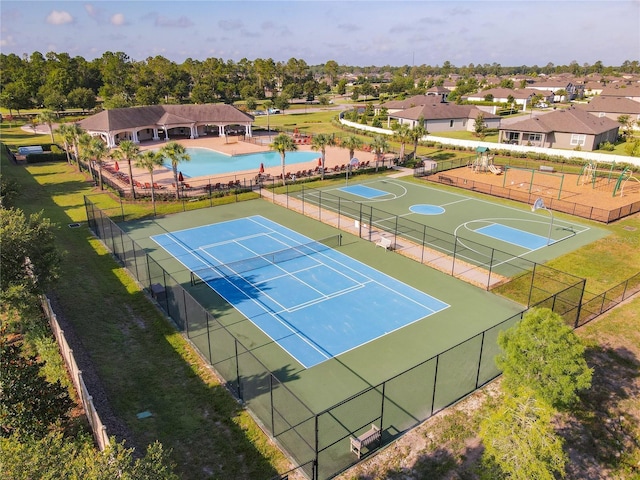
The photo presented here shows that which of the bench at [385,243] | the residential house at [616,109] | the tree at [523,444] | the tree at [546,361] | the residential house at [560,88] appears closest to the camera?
the tree at [523,444]

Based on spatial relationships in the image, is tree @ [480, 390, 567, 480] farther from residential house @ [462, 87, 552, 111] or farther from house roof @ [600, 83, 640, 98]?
house roof @ [600, 83, 640, 98]

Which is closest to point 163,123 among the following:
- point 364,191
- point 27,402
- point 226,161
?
point 226,161

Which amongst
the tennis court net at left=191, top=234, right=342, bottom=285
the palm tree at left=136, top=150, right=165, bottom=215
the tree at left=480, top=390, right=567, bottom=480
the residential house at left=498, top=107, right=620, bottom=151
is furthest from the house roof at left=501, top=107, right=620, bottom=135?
the tree at left=480, top=390, right=567, bottom=480

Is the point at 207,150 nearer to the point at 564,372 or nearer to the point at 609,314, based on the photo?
the point at 609,314

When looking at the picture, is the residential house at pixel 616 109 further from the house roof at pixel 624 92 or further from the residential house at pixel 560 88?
the residential house at pixel 560 88

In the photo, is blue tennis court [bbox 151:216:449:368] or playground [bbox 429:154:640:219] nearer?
blue tennis court [bbox 151:216:449:368]

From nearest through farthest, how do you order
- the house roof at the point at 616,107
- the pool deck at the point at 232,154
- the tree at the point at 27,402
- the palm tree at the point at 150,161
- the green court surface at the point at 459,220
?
the tree at the point at 27,402 < the green court surface at the point at 459,220 < the palm tree at the point at 150,161 < the pool deck at the point at 232,154 < the house roof at the point at 616,107

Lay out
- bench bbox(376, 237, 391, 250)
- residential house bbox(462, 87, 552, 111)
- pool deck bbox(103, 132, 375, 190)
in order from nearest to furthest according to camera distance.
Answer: bench bbox(376, 237, 391, 250) < pool deck bbox(103, 132, 375, 190) < residential house bbox(462, 87, 552, 111)

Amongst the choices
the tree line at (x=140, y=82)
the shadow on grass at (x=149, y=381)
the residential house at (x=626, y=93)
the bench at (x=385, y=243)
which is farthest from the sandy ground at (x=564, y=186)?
the residential house at (x=626, y=93)
